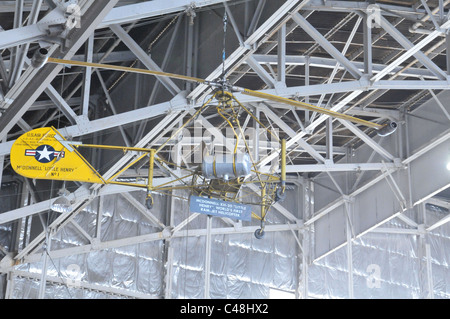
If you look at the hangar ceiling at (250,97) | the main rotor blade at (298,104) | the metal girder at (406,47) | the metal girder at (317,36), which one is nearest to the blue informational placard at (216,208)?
the main rotor blade at (298,104)

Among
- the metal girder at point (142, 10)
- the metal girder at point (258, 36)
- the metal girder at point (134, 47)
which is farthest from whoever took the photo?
the metal girder at point (134, 47)

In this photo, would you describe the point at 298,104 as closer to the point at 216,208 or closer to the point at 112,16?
the point at 216,208

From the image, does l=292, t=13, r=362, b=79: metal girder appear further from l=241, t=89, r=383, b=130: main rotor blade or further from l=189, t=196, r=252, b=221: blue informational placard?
l=189, t=196, r=252, b=221: blue informational placard

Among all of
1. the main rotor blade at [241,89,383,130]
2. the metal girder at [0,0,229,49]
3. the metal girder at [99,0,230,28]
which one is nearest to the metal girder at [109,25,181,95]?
the metal girder at [0,0,229,49]

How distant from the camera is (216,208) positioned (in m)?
14.7

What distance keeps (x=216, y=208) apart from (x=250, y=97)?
4.00 metres

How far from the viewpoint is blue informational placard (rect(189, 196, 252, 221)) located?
574 inches

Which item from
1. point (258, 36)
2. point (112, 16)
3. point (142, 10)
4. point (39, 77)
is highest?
point (258, 36)

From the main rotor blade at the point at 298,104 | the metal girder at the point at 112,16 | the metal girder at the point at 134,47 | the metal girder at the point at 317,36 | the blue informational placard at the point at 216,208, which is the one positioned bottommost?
the blue informational placard at the point at 216,208

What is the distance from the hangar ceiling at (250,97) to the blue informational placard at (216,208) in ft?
9.56

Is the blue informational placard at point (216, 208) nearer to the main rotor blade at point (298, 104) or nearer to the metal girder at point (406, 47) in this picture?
the main rotor blade at point (298, 104)

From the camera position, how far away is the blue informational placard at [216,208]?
1459 cm

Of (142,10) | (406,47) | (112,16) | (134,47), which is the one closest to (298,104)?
(142,10)

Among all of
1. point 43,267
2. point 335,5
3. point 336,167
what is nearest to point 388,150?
point 336,167
